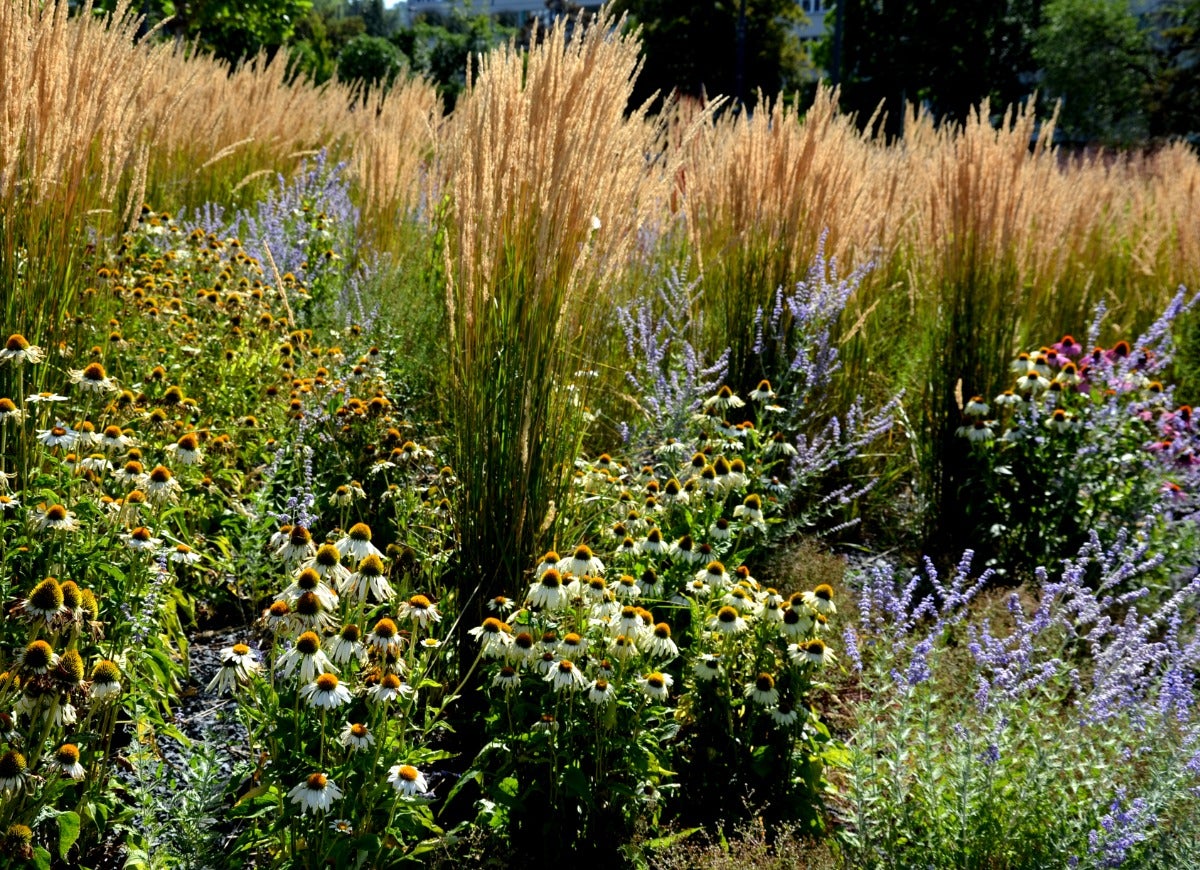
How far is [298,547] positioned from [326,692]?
399mm

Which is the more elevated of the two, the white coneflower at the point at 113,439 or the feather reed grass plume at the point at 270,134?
the feather reed grass plume at the point at 270,134

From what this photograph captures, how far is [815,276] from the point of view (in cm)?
416

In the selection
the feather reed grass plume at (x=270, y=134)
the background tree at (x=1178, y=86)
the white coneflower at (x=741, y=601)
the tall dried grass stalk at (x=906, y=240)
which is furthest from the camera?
the background tree at (x=1178, y=86)

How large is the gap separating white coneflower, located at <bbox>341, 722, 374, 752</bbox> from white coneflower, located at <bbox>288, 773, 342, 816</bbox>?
2.8 inches

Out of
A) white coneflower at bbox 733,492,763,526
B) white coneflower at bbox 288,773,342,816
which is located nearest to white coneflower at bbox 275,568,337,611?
white coneflower at bbox 288,773,342,816

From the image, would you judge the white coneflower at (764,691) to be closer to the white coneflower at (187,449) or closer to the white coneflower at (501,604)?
the white coneflower at (501,604)

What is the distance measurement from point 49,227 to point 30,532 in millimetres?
1004

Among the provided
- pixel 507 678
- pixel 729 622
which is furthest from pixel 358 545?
pixel 729 622

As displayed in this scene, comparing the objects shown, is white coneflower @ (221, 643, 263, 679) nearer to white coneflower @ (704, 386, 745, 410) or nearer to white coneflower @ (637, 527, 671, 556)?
white coneflower @ (637, 527, 671, 556)

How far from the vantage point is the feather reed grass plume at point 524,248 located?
2.60m

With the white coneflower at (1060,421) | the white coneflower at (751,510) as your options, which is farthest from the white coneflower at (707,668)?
the white coneflower at (1060,421)

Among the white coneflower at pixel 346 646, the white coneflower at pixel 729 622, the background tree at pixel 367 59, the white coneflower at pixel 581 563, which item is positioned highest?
the background tree at pixel 367 59

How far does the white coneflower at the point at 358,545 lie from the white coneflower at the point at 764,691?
33.8 inches

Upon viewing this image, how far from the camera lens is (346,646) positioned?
1.86 metres
